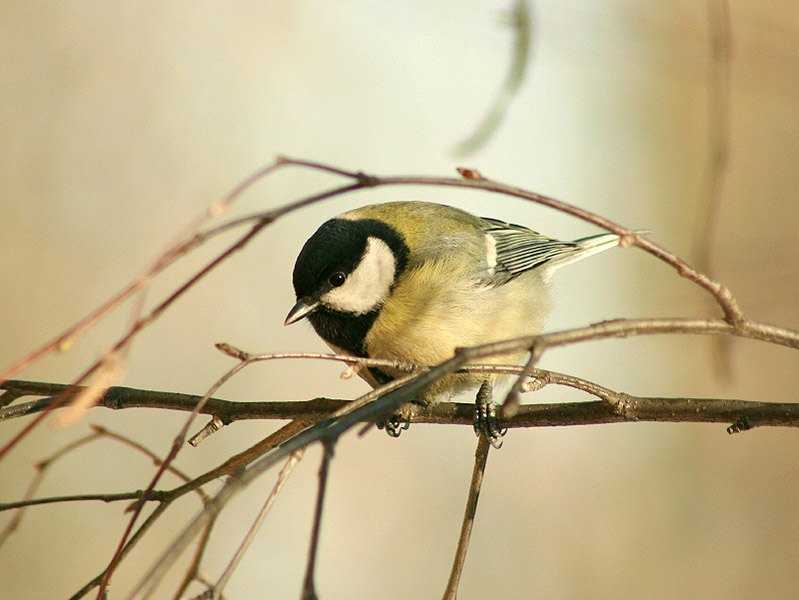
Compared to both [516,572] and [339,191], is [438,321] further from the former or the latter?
[516,572]

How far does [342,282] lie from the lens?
268 cm

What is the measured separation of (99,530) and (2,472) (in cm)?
63

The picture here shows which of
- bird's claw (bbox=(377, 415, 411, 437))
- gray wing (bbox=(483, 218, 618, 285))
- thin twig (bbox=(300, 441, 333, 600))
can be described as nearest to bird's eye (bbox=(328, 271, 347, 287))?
bird's claw (bbox=(377, 415, 411, 437))

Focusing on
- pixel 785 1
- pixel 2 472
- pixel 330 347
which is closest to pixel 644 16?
pixel 330 347

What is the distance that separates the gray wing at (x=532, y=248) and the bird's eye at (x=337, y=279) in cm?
68

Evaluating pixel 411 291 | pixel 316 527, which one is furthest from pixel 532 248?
pixel 316 527

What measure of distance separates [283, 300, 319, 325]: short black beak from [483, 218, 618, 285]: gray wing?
2.61ft

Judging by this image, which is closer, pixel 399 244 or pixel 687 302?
pixel 399 244

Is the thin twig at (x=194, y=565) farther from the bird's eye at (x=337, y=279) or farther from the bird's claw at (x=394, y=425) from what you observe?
the bird's eye at (x=337, y=279)

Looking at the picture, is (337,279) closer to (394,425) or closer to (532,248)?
(394,425)

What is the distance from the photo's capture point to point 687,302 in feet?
15.7

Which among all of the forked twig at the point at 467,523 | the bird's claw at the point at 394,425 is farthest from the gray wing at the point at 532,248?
the forked twig at the point at 467,523

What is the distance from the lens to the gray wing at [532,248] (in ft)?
10.2

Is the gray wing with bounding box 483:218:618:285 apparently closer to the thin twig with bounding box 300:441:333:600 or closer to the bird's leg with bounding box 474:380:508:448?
the bird's leg with bounding box 474:380:508:448
